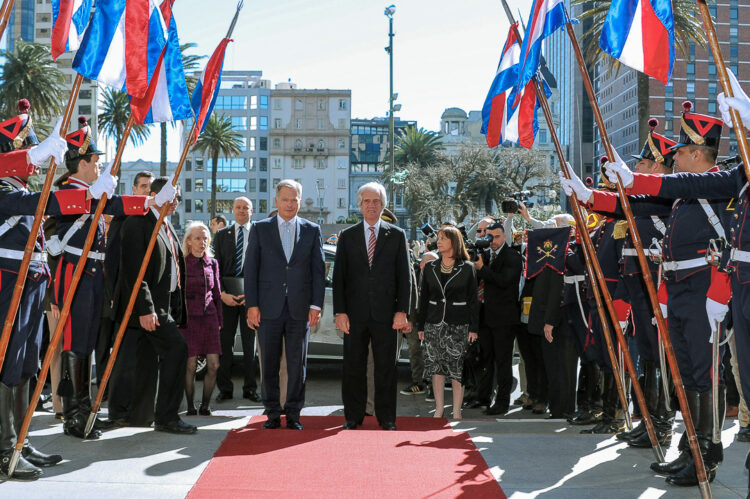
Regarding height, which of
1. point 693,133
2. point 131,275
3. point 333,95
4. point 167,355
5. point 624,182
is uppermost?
point 333,95

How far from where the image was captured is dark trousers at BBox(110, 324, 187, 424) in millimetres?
6336

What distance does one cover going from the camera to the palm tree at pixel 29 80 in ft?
152

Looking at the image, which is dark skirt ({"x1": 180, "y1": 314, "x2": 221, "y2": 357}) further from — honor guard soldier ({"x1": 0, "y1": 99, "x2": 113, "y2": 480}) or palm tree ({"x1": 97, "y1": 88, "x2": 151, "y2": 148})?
palm tree ({"x1": 97, "y1": 88, "x2": 151, "y2": 148})

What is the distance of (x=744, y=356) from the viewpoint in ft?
14.3

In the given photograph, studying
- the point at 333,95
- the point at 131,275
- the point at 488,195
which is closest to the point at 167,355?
the point at 131,275

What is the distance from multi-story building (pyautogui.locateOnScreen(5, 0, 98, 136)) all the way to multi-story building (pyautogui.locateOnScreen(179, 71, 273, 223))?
1777 centimetres

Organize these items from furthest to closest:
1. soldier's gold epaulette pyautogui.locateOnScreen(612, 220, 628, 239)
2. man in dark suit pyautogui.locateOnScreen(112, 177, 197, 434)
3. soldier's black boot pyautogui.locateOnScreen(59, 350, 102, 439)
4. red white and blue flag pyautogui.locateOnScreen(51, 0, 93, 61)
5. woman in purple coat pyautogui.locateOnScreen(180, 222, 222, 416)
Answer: woman in purple coat pyautogui.locateOnScreen(180, 222, 222, 416) → soldier's gold epaulette pyautogui.locateOnScreen(612, 220, 628, 239) → man in dark suit pyautogui.locateOnScreen(112, 177, 197, 434) → soldier's black boot pyautogui.locateOnScreen(59, 350, 102, 439) → red white and blue flag pyautogui.locateOnScreen(51, 0, 93, 61)

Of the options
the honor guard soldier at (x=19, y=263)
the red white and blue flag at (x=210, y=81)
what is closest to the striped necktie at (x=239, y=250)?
the red white and blue flag at (x=210, y=81)

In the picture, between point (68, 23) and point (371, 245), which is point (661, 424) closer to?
point (371, 245)

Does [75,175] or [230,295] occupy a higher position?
[75,175]

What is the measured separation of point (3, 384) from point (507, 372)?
5.39m

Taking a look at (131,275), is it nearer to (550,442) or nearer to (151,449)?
(151,449)

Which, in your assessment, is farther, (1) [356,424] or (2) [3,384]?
(1) [356,424]

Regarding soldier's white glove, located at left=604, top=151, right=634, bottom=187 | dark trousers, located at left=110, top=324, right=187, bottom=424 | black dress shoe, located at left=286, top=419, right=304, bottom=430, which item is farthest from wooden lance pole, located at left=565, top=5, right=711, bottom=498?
dark trousers, located at left=110, top=324, right=187, bottom=424
